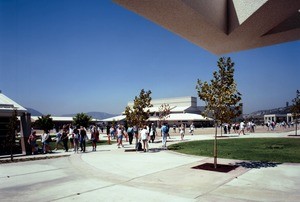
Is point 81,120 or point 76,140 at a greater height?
point 81,120

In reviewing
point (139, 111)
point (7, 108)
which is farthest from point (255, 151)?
point (7, 108)

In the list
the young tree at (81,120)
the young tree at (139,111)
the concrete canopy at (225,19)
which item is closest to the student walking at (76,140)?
the young tree at (139,111)

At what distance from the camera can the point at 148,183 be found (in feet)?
25.0

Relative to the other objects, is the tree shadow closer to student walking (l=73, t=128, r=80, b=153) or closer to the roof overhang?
student walking (l=73, t=128, r=80, b=153)

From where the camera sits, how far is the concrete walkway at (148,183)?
6.27 meters

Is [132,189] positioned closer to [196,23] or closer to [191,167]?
[191,167]

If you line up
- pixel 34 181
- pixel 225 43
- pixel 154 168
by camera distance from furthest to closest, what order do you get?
pixel 154 168 < pixel 34 181 < pixel 225 43

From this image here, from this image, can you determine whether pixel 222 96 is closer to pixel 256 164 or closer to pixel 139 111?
pixel 256 164

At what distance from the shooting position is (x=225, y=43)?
6473 mm

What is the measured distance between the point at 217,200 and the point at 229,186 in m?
1.47

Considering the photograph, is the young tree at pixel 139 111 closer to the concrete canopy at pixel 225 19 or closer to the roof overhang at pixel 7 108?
the roof overhang at pixel 7 108

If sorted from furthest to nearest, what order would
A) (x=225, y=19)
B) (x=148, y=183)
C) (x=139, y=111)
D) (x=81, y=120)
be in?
(x=81, y=120)
(x=139, y=111)
(x=148, y=183)
(x=225, y=19)

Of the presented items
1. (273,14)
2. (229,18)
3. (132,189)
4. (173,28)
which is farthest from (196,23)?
(132,189)

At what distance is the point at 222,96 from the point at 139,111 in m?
7.56
